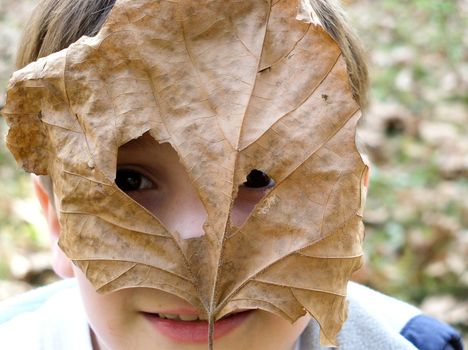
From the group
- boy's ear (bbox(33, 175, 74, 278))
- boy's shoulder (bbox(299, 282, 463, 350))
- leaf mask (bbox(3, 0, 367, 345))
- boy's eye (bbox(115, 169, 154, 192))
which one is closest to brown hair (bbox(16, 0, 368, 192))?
boy's ear (bbox(33, 175, 74, 278))

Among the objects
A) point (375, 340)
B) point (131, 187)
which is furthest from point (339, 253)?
point (375, 340)

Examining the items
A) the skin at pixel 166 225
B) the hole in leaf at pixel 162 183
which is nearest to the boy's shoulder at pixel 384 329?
the skin at pixel 166 225

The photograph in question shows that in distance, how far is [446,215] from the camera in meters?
2.80

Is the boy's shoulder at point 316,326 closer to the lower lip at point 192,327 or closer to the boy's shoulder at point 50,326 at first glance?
the boy's shoulder at point 50,326

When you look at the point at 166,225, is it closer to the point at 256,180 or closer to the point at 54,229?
the point at 256,180

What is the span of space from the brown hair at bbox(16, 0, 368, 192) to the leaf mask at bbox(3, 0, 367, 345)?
390mm

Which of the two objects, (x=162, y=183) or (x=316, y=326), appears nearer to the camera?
(x=162, y=183)

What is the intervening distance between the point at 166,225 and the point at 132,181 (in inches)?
4.7

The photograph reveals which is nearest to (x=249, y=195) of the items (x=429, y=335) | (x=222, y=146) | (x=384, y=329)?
(x=222, y=146)

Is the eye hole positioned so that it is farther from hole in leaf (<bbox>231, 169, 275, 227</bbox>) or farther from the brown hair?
the brown hair

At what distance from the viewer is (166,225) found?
1.16 meters

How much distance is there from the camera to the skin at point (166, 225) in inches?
44.6

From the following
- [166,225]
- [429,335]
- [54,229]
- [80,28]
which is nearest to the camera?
[166,225]

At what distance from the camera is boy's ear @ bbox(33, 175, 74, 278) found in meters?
1.48
